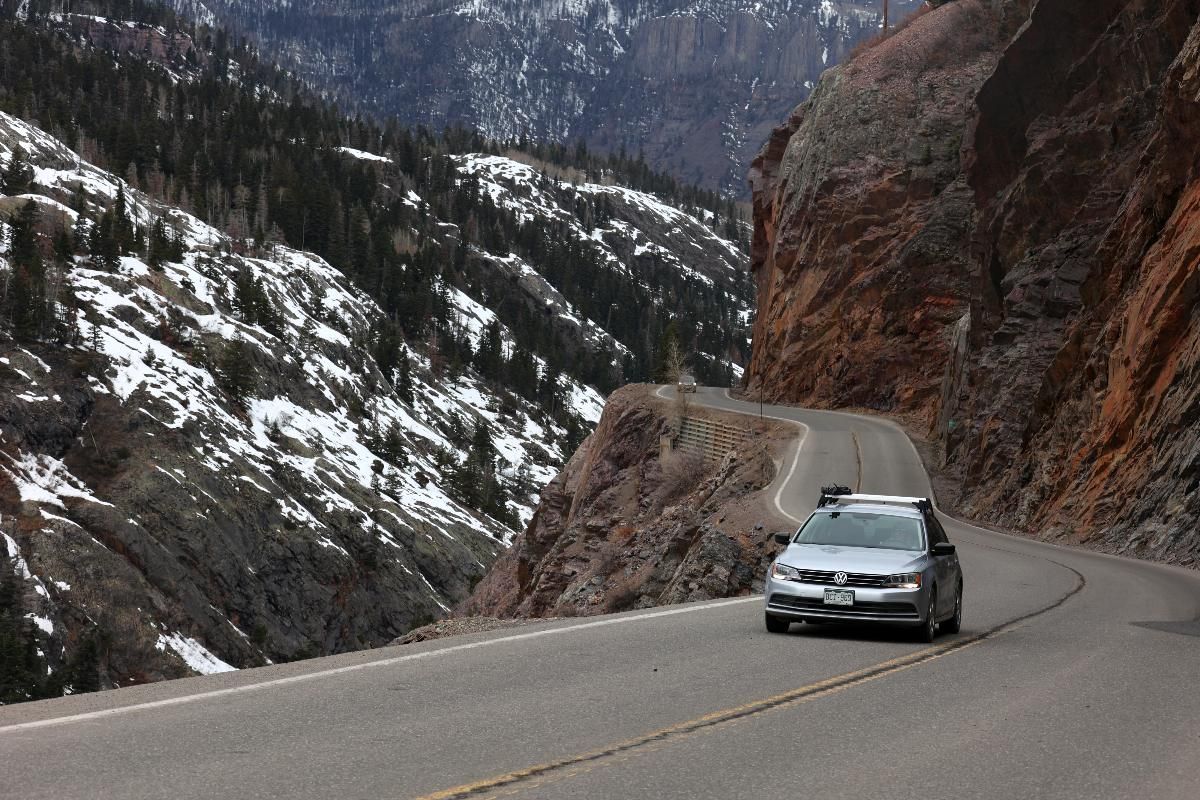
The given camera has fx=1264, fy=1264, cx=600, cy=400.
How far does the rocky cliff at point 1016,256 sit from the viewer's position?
3147 centimetres

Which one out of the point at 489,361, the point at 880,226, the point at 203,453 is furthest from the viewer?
the point at 489,361

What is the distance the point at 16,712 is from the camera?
321 inches

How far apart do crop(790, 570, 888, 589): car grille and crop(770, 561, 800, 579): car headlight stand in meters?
0.12

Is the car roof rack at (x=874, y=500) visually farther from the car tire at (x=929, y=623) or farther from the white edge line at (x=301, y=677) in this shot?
the white edge line at (x=301, y=677)

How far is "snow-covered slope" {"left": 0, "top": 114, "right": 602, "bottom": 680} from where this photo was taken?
7894 cm

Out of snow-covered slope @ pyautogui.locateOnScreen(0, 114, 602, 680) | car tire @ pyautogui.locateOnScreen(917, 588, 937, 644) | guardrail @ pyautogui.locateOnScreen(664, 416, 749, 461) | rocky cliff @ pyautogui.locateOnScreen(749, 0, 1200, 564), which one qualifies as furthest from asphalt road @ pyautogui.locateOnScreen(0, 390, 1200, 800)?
snow-covered slope @ pyautogui.locateOnScreen(0, 114, 602, 680)

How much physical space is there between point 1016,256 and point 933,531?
34.3m

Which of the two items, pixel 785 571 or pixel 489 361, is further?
pixel 489 361

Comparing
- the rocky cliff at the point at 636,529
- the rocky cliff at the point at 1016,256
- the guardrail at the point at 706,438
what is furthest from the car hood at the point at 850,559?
the guardrail at the point at 706,438

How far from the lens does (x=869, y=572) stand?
40.2ft

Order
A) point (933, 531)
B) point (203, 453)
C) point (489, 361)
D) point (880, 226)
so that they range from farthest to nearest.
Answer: point (489, 361) → point (203, 453) → point (880, 226) → point (933, 531)

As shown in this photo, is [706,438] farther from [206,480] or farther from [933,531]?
[206,480]

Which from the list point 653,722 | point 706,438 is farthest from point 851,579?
point 706,438

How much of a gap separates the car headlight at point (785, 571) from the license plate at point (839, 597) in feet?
1.22
